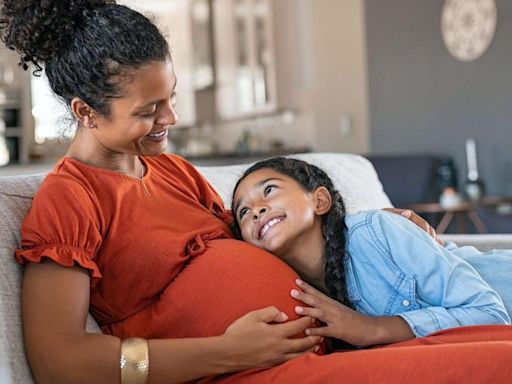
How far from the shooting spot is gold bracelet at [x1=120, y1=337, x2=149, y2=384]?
134 centimetres

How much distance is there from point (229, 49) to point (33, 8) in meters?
6.24

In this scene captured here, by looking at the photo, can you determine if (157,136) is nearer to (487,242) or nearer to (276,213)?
(276,213)

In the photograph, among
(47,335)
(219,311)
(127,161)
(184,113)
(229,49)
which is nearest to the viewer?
(47,335)

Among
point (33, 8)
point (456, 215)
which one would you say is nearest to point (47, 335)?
point (33, 8)

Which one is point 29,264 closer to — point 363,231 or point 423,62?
point 363,231

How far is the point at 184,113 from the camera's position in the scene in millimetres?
8578

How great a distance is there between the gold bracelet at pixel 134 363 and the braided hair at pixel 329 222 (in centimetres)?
41

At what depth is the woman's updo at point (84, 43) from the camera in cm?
150

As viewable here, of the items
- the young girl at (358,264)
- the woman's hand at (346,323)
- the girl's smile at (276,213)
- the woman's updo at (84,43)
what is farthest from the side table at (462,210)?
the woman's updo at (84,43)

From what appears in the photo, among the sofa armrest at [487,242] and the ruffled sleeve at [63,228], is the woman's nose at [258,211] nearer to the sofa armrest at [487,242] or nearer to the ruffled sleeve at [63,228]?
the ruffled sleeve at [63,228]

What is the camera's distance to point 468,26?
19.5 ft

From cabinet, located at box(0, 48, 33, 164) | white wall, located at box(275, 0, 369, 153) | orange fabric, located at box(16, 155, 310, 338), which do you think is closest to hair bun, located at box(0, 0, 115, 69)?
orange fabric, located at box(16, 155, 310, 338)

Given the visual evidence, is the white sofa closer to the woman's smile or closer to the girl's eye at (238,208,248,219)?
the woman's smile

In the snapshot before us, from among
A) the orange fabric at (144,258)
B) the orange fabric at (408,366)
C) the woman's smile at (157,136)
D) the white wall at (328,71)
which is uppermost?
the white wall at (328,71)
